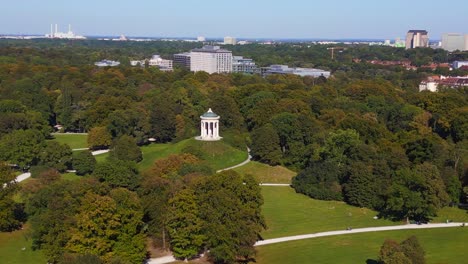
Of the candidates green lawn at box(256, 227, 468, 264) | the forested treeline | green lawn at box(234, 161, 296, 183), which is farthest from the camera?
green lawn at box(234, 161, 296, 183)

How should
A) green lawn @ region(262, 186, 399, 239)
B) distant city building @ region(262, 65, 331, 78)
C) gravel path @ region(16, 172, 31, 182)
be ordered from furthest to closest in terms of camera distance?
distant city building @ region(262, 65, 331, 78) < gravel path @ region(16, 172, 31, 182) < green lawn @ region(262, 186, 399, 239)

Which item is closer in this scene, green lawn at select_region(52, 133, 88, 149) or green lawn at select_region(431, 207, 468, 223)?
green lawn at select_region(431, 207, 468, 223)

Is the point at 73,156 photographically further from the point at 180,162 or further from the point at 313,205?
the point at 313,205

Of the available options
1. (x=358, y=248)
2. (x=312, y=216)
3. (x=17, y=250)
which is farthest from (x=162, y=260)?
(x=312, y=216)

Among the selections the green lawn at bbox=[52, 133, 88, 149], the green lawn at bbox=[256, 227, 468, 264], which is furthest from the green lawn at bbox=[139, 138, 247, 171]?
the green lawn at bbox=[256, 227, 468, 264]

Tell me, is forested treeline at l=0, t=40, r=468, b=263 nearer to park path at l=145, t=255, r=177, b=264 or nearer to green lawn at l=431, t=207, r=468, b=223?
park path at l=145, t=255, r=177, b=264

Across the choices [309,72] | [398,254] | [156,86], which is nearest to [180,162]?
[398,254]

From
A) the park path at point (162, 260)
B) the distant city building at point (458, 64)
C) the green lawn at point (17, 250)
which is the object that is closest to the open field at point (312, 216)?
the park path at point (162, 260)

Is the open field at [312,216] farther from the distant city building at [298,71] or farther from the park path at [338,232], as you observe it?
the distant city building at [298,71]
